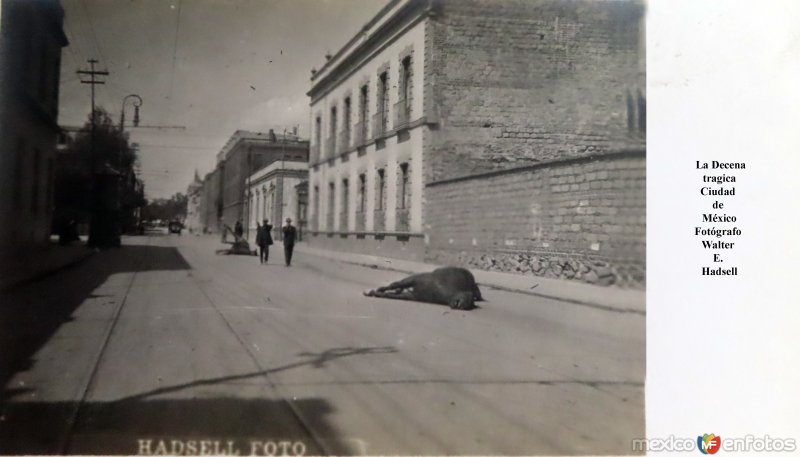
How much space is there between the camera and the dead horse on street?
4.78 m

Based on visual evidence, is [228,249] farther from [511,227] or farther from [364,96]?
[511,227]

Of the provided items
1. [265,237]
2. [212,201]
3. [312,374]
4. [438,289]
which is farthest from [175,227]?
[312,374]

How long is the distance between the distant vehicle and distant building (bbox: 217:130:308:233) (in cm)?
52

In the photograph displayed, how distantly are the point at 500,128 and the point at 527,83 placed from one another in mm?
499

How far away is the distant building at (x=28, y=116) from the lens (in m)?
3.81

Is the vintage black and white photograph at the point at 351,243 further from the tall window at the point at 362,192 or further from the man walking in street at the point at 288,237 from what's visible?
the man walking in street at the point at 288,237

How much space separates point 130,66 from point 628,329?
4.34m

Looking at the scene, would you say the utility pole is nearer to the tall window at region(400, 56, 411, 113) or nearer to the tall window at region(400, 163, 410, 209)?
the tall window at region(400, 56, 411, 113)

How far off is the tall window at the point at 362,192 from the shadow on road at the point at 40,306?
2.81 metres

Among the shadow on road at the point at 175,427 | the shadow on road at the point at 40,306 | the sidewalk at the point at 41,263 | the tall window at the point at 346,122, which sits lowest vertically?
the shadow on road at the point at 175,427

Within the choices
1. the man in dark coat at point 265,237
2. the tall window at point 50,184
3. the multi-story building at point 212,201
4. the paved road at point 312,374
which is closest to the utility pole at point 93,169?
the tall window at point 50,184

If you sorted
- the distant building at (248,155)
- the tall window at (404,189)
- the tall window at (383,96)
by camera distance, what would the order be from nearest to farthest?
1. the distant building at (248,155)
2. the tall window at (383,96)
3. the tall window at (404,189)

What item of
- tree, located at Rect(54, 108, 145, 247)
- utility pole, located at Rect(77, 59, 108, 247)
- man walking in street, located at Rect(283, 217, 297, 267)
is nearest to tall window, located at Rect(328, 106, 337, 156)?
man walking in street, located at Rect(283, 217, 297, 267)
